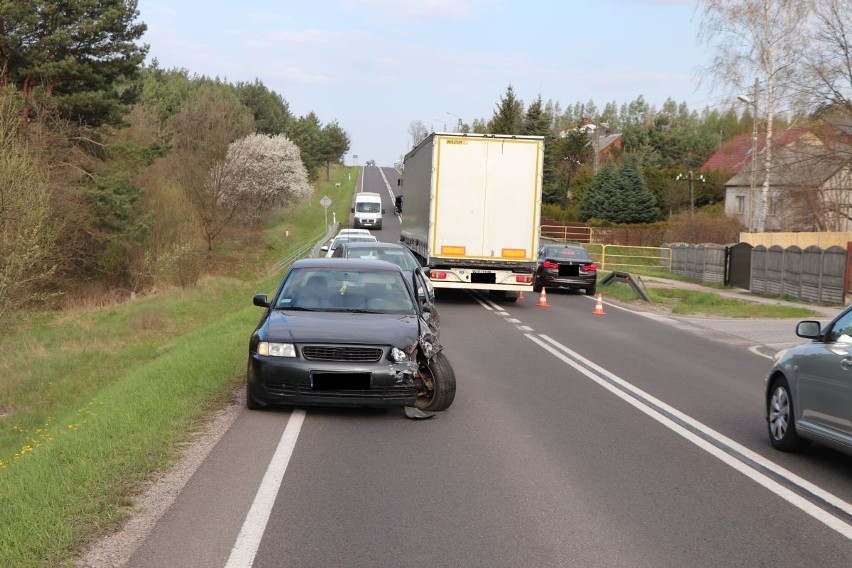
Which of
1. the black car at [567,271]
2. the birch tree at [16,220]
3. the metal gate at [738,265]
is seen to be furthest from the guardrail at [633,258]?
the birch tree at [16,220]

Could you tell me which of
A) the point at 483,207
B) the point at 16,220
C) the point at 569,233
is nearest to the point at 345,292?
the point at 483,207

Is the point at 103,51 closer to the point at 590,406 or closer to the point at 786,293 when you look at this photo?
the point at 786,293

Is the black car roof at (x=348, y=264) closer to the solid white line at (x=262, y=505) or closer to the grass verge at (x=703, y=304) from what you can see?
the solid white line at (x=262, y=505)

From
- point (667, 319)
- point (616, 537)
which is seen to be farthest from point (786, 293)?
point (616, 537)

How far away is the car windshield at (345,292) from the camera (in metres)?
9.83

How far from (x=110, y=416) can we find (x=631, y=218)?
63.7 meters

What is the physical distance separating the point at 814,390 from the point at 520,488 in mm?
2616

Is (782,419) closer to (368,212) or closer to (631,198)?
(368,212)

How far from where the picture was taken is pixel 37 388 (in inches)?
725

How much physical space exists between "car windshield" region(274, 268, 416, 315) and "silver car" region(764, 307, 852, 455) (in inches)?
A: 146

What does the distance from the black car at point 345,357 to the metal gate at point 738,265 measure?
82.0 ft

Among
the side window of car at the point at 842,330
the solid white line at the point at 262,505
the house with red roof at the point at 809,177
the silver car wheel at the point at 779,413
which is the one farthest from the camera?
the house with red roof at the point at 809,177

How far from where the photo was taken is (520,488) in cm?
649

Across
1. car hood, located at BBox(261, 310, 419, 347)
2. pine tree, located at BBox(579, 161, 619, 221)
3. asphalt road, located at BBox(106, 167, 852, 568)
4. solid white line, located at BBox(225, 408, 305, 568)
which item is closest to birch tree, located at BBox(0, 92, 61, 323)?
car hood, located at BBox(261, 310, 419, 347)
